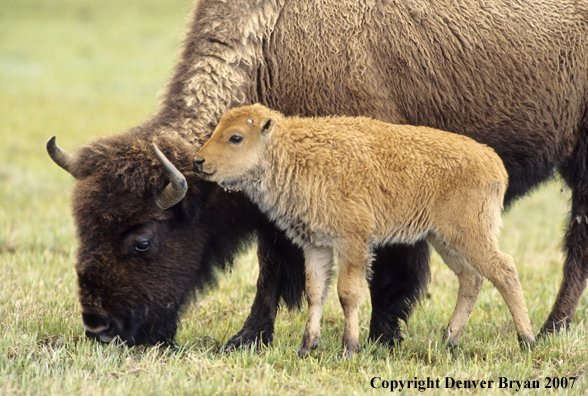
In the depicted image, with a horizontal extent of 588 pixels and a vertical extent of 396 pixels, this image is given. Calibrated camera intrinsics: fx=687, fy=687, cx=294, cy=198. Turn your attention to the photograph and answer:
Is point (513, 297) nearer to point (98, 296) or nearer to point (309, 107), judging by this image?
point (309, 107)

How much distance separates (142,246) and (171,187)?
492mm

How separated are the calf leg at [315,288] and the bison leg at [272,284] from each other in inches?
24.2

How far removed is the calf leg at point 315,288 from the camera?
476 cm

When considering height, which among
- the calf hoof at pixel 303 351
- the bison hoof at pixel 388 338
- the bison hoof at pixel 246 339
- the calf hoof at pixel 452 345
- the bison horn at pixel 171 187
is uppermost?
the bison horn at pixel 171 187

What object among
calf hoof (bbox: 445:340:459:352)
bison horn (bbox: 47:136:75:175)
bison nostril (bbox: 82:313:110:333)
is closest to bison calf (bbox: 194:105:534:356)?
calf hoof (bbox: 445:340:459:352)

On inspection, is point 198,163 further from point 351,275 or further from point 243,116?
point 351,275

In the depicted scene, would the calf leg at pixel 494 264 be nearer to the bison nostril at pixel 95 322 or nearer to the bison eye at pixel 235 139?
the bison eye at pixel 235 139

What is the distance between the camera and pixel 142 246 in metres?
4.60

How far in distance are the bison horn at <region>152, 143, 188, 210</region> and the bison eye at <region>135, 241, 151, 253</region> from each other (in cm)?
26

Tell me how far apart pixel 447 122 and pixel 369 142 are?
3.11 ft

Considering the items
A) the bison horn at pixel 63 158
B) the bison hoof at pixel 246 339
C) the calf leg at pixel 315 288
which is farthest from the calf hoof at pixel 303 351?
the bison horn at pixel 63 158

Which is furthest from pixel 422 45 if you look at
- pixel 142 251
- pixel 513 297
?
pixel 142 251

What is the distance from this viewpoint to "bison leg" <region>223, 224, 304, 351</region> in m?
5.47

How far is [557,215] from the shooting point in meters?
10.8
